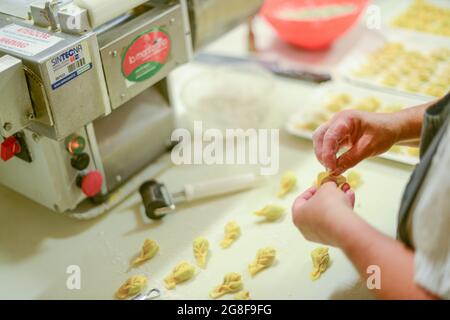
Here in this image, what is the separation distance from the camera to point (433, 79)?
1.20 m

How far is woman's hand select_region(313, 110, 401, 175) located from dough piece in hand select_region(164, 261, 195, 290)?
0.26m

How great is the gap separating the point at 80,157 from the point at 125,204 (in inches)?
5.8

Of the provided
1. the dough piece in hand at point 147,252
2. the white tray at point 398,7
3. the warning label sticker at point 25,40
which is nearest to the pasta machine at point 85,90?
the warning label sticker at point 25,40

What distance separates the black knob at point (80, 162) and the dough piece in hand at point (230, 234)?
26 centimetres

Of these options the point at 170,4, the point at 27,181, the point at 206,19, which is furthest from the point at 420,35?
the point at 27,181

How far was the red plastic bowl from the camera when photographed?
52.3 inches

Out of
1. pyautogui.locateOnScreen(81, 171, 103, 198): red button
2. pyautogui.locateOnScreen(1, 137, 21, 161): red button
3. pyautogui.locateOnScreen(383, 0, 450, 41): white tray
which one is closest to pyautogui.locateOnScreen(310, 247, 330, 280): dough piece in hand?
pyautogui.locateOnScreen(81, 171, 103, 198): red button

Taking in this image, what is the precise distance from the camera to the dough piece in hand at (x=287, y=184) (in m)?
0.98

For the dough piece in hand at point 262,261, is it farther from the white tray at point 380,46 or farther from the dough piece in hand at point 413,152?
the white tray at point 380,46

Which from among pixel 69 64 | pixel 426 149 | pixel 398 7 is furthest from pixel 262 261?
pixel 398 7

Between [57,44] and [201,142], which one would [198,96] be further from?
[57,44]

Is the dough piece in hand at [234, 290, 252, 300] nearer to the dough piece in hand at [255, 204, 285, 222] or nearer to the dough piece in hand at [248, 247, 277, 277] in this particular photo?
the dough piece in hand at [248, 247, 277, 277]
